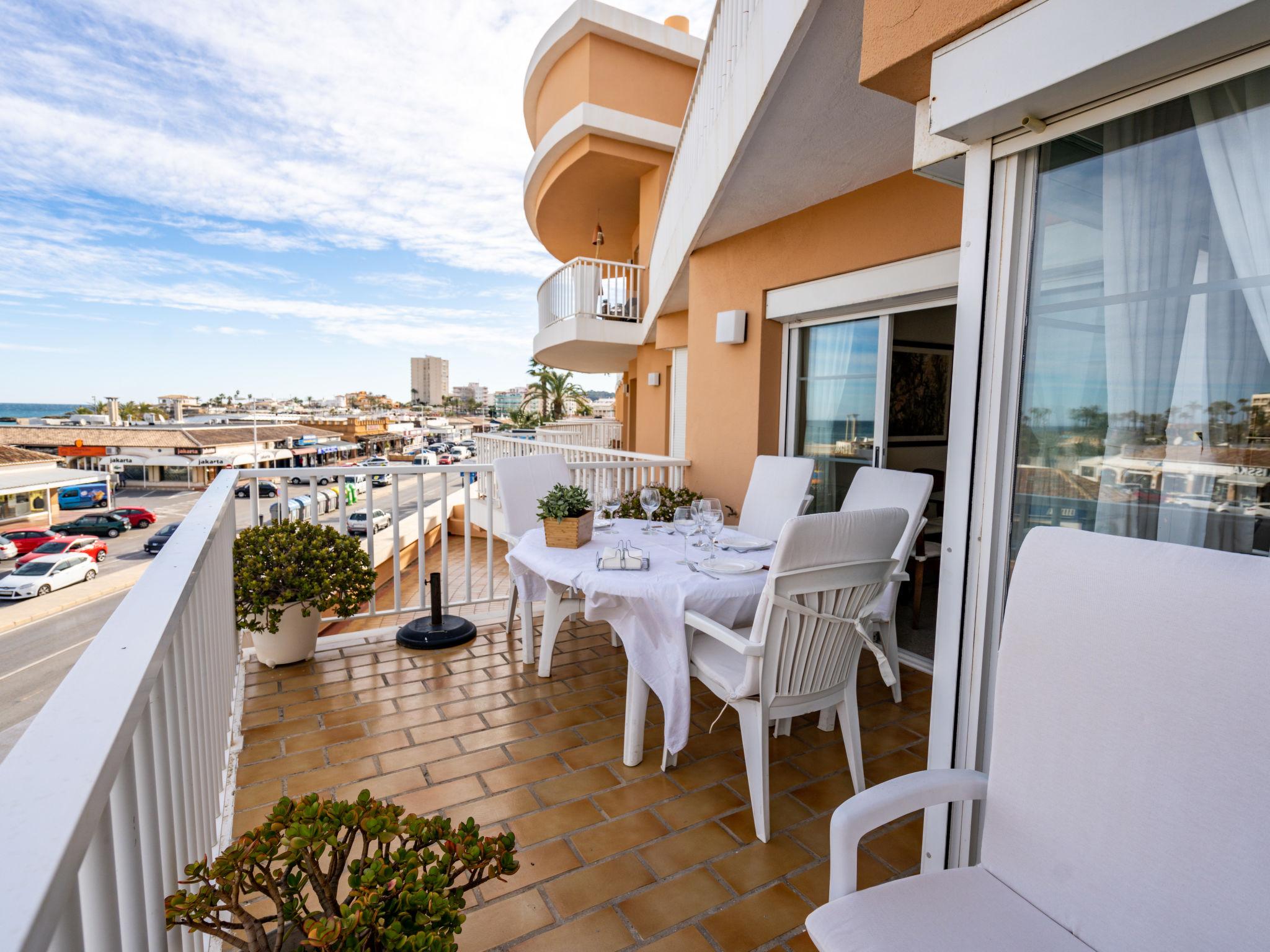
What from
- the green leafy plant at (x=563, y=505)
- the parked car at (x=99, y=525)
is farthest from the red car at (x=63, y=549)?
the green leafy plant at (x=563, y=505)

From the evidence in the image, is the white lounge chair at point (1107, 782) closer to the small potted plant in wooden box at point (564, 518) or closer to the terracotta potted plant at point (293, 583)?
the small potted plant in wooden box at point (564, 518)

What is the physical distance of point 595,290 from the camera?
9.04 m

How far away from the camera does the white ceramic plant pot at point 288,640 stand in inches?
126

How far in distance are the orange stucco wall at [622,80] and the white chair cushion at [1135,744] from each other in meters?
8.65

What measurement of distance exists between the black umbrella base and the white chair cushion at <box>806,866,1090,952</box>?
9.35 feet

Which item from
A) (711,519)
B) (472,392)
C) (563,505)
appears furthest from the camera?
(472,392)

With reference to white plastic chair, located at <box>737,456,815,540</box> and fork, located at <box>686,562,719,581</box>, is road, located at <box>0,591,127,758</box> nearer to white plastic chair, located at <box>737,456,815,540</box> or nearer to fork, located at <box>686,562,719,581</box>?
white plastic chair, located at <box>737,456,815,540</box>

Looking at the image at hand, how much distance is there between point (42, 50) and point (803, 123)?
78.8 feet

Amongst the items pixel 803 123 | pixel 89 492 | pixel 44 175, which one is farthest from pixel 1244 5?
pixel 44 175

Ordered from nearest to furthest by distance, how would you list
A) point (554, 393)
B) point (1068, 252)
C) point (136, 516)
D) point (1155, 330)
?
point (1155, 330), point (1068, 252), point (136, 516), point (554, 393)

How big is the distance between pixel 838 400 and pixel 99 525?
2178 cm

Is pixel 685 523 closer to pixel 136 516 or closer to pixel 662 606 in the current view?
pixel 662 606

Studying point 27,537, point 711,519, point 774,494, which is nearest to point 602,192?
point 774,494

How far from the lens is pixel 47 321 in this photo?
128ft
